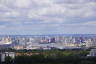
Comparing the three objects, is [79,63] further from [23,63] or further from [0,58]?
[0,58]

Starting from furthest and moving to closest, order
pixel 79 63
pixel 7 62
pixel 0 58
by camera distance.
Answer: pixel 79 63
pixel 7 62
pixel 0 58

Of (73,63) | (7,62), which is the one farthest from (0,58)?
(73,63)

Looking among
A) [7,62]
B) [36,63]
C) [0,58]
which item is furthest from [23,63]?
[0,58]

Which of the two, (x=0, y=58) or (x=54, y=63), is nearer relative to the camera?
(x=0, y=58)

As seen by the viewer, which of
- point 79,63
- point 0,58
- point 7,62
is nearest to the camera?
point 0,58

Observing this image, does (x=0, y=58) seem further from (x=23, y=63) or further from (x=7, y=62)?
(x=23, y=63)

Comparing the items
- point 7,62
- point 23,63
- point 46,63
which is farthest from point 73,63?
A: point 7,62

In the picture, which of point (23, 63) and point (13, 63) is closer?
point (13, 63)

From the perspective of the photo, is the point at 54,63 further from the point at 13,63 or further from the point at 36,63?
the point at 13,63
